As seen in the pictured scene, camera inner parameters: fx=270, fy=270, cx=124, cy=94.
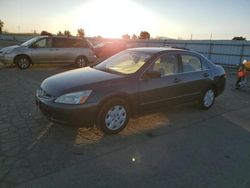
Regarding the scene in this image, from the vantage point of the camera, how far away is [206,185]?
349cm

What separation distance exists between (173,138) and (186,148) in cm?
46

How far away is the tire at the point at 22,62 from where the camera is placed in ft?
42.5

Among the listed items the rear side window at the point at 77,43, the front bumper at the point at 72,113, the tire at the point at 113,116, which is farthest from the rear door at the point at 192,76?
the rear side window at the point at 77,43

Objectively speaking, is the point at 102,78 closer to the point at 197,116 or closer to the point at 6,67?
the point at 197,116

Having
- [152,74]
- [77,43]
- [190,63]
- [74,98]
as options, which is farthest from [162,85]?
[77,43]

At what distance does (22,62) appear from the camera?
1305 centimetres

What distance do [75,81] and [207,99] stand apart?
12.1ft

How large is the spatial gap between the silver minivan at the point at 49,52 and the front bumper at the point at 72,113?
921 centimetres

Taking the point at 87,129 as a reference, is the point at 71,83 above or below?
above

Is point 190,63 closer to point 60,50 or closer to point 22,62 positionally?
point 60,50

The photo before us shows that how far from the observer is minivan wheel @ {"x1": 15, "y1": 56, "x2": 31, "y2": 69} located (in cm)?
1295

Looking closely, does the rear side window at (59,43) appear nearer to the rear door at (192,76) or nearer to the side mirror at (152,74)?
the rear door at (192,76)

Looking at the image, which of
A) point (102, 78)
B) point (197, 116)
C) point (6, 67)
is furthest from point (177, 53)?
point (6, 67)

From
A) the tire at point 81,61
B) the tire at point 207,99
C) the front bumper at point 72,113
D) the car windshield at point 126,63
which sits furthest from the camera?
the tire at point 81,61
